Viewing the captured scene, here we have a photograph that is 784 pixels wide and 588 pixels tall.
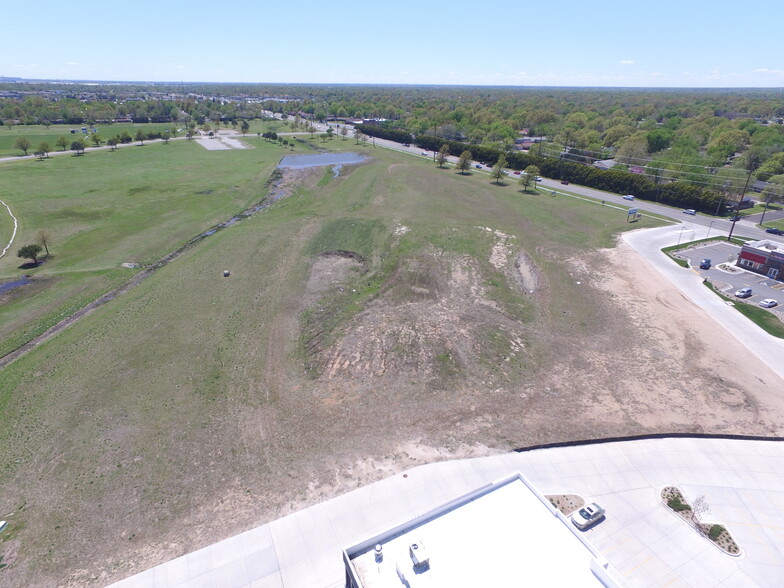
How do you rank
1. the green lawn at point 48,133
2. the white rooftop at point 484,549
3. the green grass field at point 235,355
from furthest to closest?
the green lawn at point 48,133
the green grass field at point 235,355
the white rooftop at point 484,549

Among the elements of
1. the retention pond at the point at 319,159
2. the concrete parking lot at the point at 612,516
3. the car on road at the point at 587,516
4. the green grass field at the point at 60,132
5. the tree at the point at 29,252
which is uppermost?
the green grass field at the point at 60,132

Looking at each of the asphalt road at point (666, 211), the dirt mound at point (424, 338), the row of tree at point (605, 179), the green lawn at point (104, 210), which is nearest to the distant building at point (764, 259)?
the asphalt road at point (666, 211)

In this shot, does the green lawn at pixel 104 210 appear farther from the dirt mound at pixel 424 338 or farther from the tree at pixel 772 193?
the tree at pixel 772 193

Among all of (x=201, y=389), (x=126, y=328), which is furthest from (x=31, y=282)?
(x=201, y=389)

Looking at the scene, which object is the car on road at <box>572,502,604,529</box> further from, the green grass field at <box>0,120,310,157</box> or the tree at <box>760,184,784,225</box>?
the green grass field at <box>0,120,310,157</box>

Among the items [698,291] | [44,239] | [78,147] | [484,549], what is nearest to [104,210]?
[44,239]

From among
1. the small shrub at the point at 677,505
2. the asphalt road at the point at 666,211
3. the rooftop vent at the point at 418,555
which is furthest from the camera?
the asphalt road at the point at 666,211
